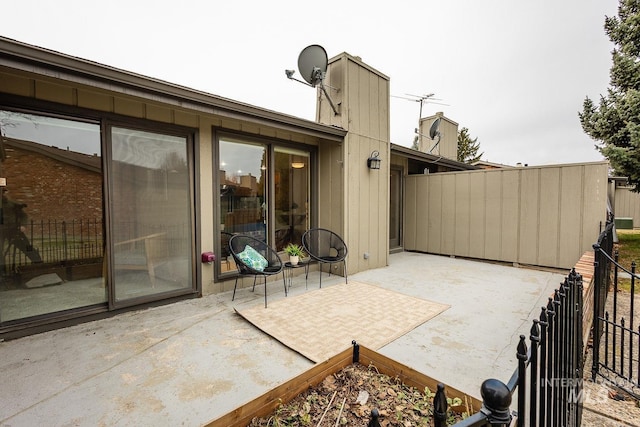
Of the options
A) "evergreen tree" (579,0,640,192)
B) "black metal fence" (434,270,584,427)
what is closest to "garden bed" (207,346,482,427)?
"black metal fence" (434,270,584,427)

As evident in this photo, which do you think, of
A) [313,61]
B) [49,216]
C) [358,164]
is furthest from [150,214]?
[313,61]

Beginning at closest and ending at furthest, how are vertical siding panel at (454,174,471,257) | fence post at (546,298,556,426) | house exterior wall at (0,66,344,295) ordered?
fence post at (546,298,556,426) < house exterior wall at (0,66,344,295) < vertical siding panel at (454,174,471,257)

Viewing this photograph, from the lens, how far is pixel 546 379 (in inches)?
47.5

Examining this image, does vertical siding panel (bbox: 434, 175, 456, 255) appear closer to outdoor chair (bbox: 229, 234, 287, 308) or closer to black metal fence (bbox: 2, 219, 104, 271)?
outdoor chair (bbox: 229, 234, 287, 308)

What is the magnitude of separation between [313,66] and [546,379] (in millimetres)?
4743

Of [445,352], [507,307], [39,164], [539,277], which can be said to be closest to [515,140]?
[539,277]

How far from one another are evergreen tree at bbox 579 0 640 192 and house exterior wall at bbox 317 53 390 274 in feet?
20.9

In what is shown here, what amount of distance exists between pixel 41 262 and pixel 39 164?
981 millimetres

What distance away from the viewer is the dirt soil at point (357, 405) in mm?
1496

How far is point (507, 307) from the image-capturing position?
Answer: 3.34 metres

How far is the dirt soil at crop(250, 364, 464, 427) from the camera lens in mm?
Answer: 1496

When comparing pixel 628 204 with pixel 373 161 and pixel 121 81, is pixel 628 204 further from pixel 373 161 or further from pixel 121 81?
pixel 121 81

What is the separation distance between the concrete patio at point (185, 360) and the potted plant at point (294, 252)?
88cm

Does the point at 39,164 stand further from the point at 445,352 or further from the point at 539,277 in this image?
the point at 539,277
